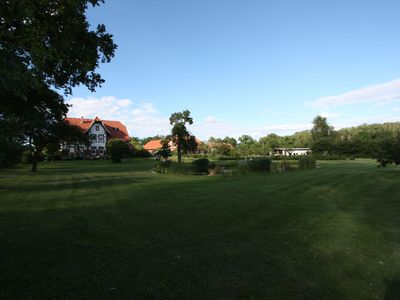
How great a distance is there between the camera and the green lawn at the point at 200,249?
4.31 m

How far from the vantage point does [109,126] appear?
80.8 m

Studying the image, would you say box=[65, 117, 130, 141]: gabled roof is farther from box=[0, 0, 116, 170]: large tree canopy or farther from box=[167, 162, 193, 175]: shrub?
box=[0, 0, 116, 170]: large tree canopy

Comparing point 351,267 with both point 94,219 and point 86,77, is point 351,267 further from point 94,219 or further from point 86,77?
point 86,77

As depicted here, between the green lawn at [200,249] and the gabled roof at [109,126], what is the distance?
216 feet

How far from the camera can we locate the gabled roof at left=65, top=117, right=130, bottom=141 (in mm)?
73931

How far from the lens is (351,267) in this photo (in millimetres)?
5152

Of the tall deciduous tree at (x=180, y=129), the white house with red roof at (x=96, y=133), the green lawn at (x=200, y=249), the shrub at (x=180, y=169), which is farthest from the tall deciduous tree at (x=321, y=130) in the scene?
the green lawn at (x=200, y=249)

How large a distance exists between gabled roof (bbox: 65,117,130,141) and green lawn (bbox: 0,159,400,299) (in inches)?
2597

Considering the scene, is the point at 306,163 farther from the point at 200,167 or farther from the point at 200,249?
the point at 200,249

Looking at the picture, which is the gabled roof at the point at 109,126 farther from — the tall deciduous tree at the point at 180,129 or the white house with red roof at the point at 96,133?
the tall deciduous tree at the point at 180,129

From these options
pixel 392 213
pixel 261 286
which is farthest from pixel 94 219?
pixel 392 213

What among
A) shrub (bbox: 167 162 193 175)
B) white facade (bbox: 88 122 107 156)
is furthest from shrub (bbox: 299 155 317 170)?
white facade (bbox: 88 122 107 156)

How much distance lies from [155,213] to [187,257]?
3.87m

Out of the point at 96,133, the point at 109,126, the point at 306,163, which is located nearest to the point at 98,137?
the point at 96,133
